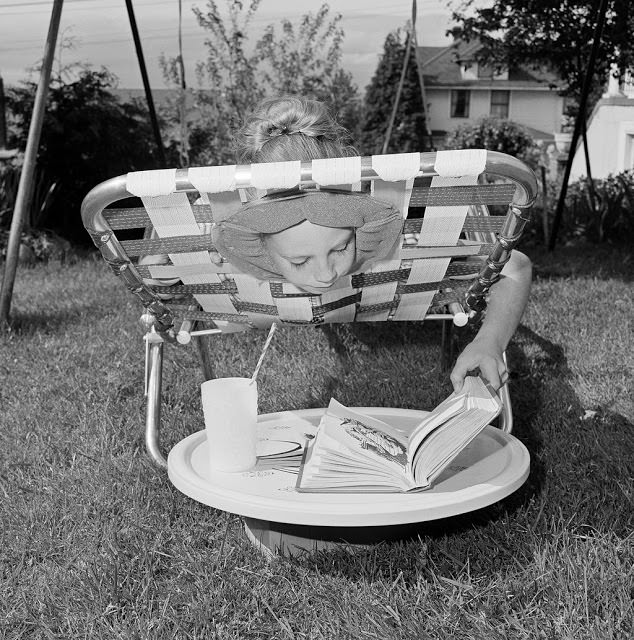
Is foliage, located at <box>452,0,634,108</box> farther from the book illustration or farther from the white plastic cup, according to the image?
the white plastic cup

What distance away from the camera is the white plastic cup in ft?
5.87

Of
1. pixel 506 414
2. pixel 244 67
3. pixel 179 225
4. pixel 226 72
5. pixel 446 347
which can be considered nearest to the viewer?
pixel 179 225

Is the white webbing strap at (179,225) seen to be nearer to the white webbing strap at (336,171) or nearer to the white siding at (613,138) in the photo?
the white webbing strap at (336,171)

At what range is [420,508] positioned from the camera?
155cm

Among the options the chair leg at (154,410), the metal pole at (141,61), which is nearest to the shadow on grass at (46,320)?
the metal pole at (141,61)

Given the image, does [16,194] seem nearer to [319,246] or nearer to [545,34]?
[545,34]

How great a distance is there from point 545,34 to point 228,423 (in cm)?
668

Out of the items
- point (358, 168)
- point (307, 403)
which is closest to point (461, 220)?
point (358, 168)

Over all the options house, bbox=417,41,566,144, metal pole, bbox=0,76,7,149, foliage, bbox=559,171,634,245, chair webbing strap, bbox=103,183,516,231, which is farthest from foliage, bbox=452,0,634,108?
house, bbox=417,41,566,144

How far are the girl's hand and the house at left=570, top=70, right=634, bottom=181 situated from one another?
342 inches

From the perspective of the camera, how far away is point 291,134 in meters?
1.94

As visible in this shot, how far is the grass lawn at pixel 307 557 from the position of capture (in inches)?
62.3

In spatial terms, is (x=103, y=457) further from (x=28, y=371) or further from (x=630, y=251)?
(x=630, y=251)

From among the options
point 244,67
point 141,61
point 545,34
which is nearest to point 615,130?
point 545,34
